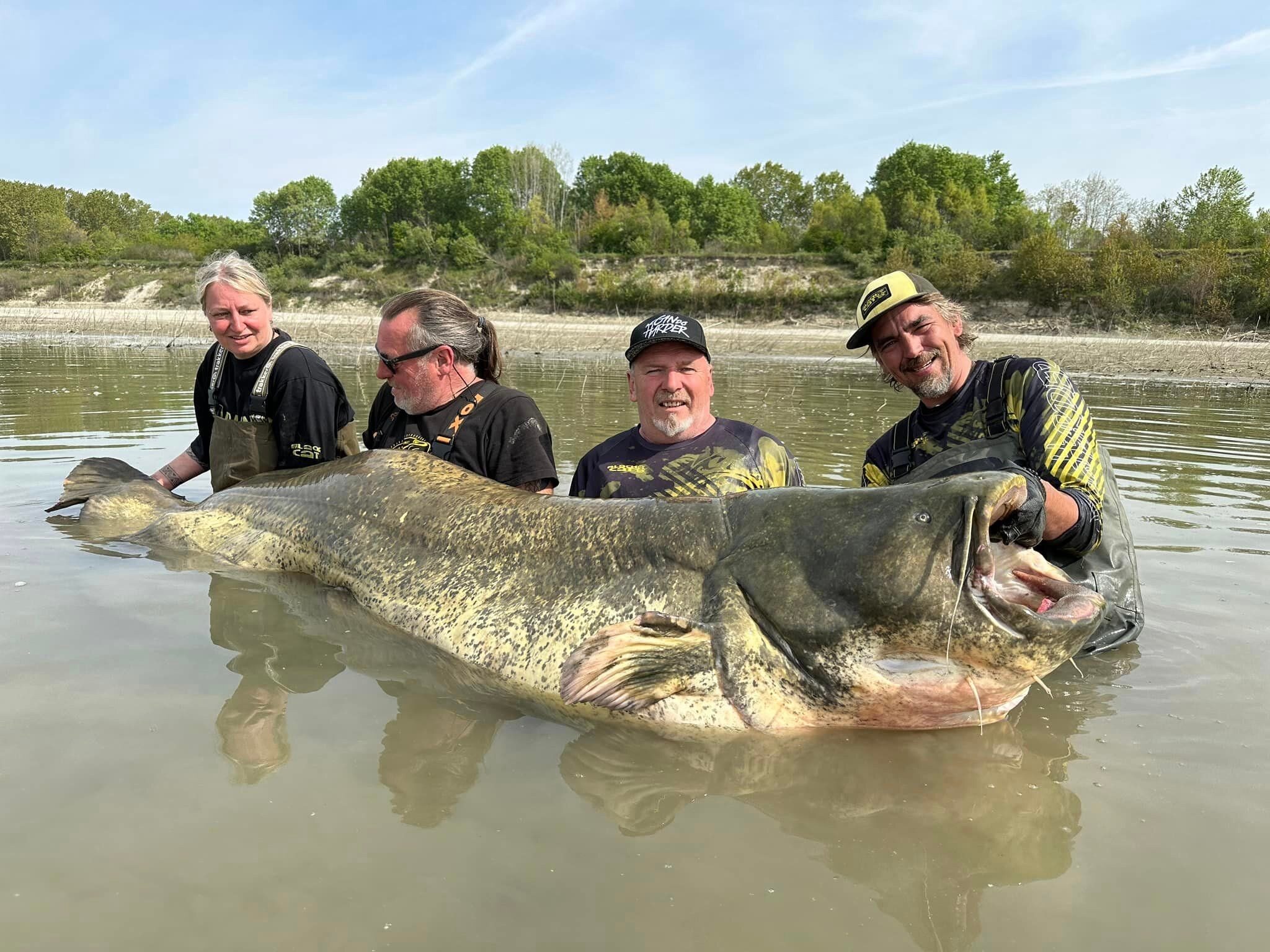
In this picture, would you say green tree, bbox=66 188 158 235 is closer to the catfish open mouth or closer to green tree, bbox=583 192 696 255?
green tree, bbox=583 192 696 255

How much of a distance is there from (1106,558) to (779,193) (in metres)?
89.3

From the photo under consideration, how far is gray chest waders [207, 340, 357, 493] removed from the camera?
5.30m

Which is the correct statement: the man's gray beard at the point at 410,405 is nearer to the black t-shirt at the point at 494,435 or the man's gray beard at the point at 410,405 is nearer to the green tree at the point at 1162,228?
the black t-shirt at the point at 494,435

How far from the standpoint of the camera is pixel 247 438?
5.43 m

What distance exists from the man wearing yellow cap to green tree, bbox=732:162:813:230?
86.4m

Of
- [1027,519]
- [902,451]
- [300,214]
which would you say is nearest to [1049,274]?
[902,451]

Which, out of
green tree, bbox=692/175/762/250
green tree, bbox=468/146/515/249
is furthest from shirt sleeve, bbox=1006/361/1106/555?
green tree, bbox=468/146/515/249

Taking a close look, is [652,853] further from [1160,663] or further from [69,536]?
[69,536]

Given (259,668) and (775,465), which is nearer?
(259,668)

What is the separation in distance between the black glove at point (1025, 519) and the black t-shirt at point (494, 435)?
227 cm

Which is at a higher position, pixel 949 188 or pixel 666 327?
pixel 949 188

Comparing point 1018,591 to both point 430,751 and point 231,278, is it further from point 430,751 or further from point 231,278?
point 231,278

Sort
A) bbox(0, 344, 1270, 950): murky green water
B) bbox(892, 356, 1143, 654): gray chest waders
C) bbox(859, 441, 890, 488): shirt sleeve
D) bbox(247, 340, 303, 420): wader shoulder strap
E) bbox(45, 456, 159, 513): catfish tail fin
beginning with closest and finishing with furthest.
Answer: bbox(0, 344, 1270, 950): murky green water → bbox(892, 356, 1143, 654): gray chest waders → bbox(859, 441, 890, 488): shirt sleeve → bbox(247, 340, 303, 420): wader shoulder strap → bbox(45, 456, 159, 513): catfish tail fin

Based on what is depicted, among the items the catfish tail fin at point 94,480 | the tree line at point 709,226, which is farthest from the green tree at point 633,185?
the catfish tail fin at point 94,480
